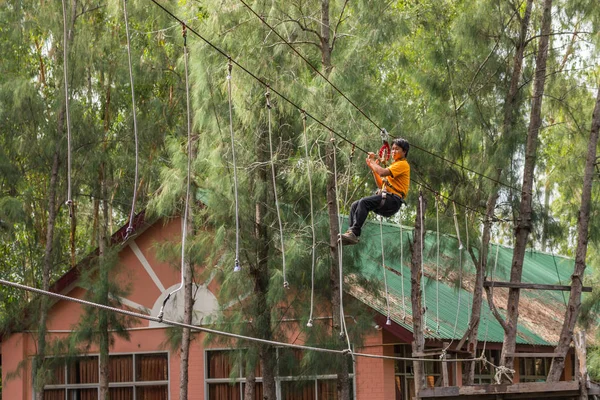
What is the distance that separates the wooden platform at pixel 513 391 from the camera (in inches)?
565

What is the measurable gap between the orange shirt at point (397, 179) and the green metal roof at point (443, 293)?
3.51 m

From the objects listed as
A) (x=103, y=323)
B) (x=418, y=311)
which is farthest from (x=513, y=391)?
(x=103, y=323)

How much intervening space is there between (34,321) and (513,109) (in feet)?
35.1

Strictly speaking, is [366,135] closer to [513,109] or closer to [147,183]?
[513,109]

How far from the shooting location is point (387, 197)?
11.8m

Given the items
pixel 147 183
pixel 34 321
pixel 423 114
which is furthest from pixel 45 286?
pixel 423 114

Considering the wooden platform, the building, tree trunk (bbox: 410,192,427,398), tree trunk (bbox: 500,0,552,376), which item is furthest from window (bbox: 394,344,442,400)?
the wooden platform

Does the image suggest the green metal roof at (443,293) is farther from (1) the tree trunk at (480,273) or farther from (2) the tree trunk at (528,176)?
(2) the tree trunk at (528,176)

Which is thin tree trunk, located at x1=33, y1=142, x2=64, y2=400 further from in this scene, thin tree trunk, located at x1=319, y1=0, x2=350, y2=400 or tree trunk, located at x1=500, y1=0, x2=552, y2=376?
tree trunk, located at x1=500, y1=0, x2=552, y2=376

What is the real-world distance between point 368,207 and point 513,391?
428cm

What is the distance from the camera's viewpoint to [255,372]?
65.1 ft

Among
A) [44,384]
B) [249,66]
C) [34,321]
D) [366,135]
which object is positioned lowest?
[44,384]

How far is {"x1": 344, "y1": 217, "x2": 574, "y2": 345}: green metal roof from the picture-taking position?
1877 cm

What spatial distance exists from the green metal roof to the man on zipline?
3524mm
